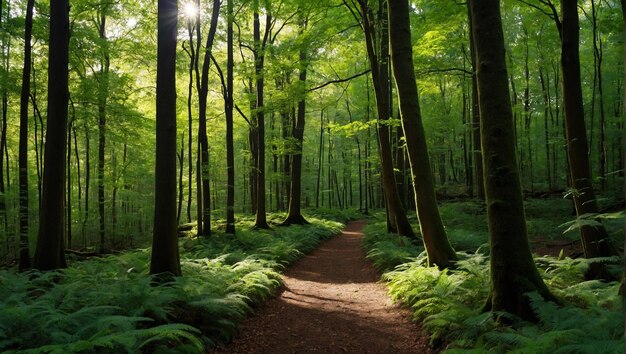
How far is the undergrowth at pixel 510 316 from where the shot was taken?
3367 mm

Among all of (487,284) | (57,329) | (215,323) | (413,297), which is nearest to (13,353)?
(57,329)

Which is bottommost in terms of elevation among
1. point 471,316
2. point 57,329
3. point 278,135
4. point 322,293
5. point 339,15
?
point 322,293

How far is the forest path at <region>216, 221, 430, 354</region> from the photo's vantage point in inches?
202

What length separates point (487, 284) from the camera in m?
5.62

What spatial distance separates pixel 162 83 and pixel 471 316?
20.5 ft

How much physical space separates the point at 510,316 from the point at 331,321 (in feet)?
9.51

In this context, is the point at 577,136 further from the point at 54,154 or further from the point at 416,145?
the point at 54,154

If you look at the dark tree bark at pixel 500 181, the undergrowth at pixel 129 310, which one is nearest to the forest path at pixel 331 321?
the undergrowth at pixel 129 310

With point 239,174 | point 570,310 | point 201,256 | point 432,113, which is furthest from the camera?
point 239,174

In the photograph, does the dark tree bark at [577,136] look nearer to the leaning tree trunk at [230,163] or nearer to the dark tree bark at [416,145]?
the dark tree bark at [416,145]

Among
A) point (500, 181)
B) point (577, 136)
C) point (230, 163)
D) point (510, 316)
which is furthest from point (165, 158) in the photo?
point (230, 163)

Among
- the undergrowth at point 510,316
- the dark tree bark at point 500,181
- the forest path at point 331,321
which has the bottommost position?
the forest path at point 331,321

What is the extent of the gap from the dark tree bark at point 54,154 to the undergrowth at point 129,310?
668 millimetres

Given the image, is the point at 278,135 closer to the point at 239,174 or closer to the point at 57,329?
the point at 239,174
